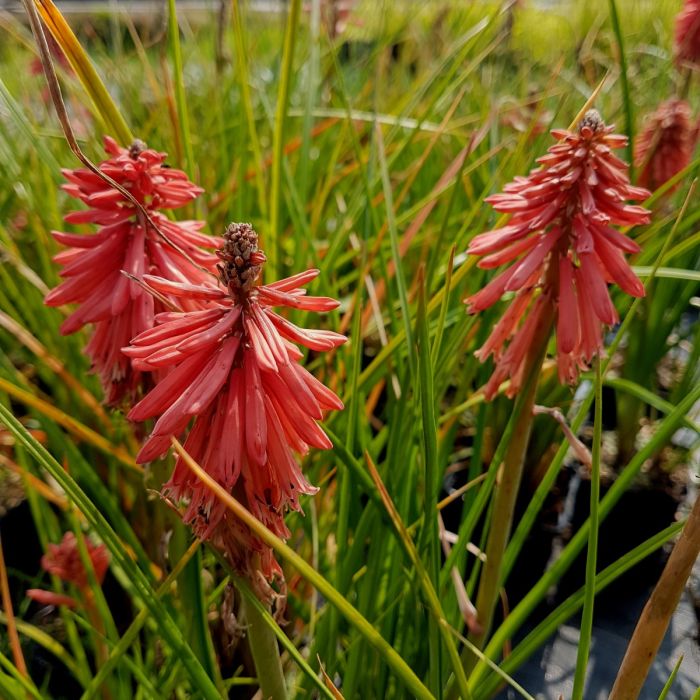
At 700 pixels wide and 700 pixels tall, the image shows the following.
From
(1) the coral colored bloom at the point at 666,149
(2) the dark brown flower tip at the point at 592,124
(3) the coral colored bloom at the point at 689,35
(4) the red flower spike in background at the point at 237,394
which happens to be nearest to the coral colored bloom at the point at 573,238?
(2) the dark brown flower tip at the point at 592,124

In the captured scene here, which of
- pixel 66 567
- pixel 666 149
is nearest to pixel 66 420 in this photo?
pixel 66 567

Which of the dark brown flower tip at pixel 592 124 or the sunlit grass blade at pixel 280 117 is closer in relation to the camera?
the dark brown flower tip at pixel 592 124

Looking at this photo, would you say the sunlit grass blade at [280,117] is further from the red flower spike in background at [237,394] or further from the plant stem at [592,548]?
the plant stem at [592,548]

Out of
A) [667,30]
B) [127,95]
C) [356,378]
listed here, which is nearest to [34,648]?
[356,378]

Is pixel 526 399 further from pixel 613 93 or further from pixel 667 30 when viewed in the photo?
pixel 667 30

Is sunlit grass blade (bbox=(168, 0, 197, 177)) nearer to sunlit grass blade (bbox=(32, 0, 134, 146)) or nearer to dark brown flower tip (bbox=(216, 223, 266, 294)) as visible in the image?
sunlit grass blade (bbox=(32, 0, 134, 146))
